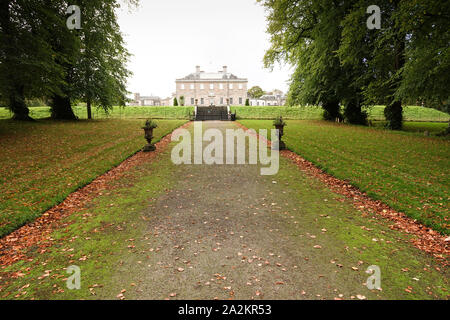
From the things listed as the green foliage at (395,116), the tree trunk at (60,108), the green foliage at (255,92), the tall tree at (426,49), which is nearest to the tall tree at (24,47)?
the tree trunk at (60,108)

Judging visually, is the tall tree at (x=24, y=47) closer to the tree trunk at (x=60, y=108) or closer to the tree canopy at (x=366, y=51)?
the tree trunk at (x=60, y=108)

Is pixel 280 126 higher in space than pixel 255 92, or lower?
lower

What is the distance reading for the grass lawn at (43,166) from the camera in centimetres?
548

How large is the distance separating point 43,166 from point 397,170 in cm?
1203

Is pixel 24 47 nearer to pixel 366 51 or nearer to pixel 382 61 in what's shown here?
pixel 366 51

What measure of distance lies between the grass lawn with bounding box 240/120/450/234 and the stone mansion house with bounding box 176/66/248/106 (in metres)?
55.0

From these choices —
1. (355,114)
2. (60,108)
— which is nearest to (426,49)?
(355,114)

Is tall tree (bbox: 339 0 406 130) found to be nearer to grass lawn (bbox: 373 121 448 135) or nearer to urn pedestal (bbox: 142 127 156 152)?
grass lawn (bbox: 373 121 448 135)

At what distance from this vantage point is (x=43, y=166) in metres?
8.74

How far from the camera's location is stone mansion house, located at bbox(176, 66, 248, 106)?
217ft

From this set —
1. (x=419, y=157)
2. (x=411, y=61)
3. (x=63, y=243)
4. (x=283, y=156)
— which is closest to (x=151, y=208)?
A: (x=63, y=243)

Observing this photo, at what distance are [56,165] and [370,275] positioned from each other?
9742 mm
